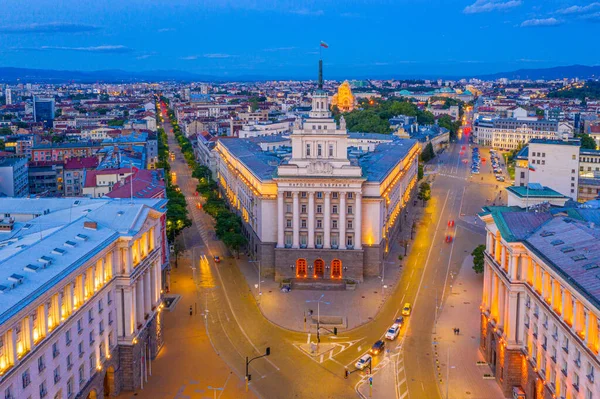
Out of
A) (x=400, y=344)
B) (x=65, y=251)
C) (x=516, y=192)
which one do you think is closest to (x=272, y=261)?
(x=400, y=344)

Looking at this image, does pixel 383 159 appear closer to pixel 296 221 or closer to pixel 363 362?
pixel 296 221

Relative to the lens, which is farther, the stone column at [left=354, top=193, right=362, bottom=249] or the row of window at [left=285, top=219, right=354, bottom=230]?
the row of window at [left=285, top=219, right=354, bottom=230]

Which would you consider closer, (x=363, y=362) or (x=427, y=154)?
(x=363, y=362)

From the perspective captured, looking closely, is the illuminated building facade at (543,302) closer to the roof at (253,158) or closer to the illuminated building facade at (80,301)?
the illuminated building facade at (80,301)

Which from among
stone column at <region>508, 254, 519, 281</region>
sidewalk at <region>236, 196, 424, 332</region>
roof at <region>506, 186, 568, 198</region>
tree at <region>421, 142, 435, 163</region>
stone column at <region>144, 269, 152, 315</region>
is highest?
roof at <region>506, 186, 568, 198</region>

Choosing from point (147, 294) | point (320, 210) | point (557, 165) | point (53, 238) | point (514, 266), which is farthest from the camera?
point (557, 165)

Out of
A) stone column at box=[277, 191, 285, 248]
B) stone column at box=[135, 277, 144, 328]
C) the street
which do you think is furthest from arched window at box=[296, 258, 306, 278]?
stone column at box=[135, 277, 144, 328]

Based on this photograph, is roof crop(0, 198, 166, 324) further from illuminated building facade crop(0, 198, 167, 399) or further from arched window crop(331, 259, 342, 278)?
arched window crop(331, 259, 342, 278)

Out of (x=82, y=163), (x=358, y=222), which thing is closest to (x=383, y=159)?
(x=358, y=222)
